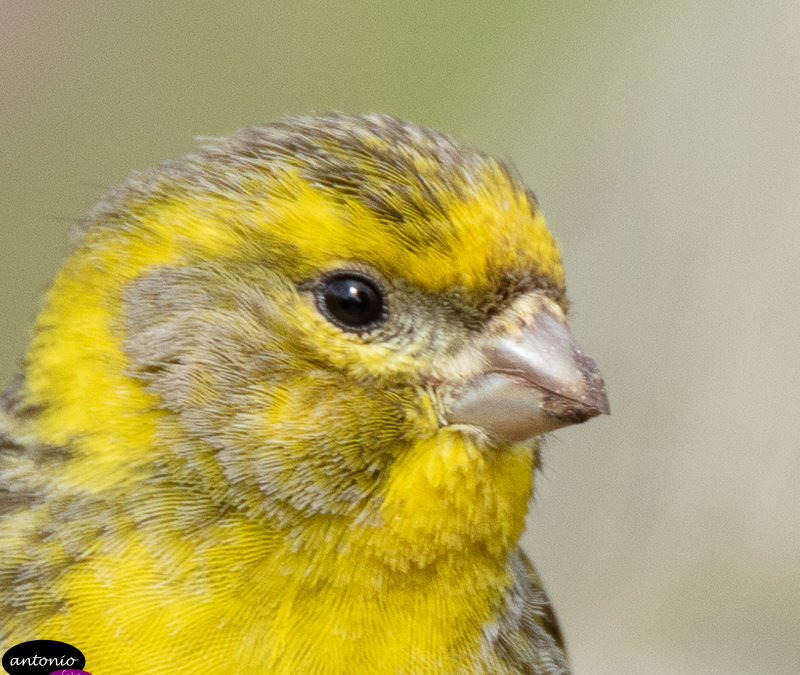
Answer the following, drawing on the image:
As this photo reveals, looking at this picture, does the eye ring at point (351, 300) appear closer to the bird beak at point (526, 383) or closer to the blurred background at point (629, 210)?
the bird beak at point (526, 383)

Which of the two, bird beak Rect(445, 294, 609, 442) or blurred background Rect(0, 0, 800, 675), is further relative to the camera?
blurred background Rect(0, 0, 800, 675)

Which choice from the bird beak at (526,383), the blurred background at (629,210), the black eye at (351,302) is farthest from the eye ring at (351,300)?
the blurred background at (629,210)

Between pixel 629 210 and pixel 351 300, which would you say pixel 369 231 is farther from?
pixel 629 210

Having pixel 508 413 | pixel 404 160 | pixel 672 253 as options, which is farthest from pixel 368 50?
pixel 508 413

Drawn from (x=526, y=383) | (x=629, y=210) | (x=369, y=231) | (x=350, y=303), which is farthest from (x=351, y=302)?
(x=629, y=210)

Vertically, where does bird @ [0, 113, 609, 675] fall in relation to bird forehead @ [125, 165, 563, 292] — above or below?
below

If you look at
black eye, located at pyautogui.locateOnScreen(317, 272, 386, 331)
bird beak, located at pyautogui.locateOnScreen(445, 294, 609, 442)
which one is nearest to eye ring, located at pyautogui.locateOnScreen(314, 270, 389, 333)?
black eye, located at pyautogui.locateOnScreen(317, 272, 386, 331)

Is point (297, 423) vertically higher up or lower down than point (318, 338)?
lower down

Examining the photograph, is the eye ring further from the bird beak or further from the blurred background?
the blurred background
